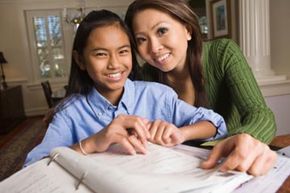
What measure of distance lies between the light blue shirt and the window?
18.2ft

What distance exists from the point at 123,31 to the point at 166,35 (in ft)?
0.58

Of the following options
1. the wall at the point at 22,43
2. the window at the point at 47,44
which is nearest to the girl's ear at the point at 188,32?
the wall at the point at 22,43

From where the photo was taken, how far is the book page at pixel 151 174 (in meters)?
0.40

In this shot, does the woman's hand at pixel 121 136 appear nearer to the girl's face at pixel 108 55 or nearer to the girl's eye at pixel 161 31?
the girl's face at pixel 108 55

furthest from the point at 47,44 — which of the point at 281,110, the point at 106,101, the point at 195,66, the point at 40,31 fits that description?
the point at 106,101

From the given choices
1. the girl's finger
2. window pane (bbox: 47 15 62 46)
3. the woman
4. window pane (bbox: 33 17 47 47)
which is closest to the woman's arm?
the woman

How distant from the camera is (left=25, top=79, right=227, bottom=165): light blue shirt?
88 centimetres

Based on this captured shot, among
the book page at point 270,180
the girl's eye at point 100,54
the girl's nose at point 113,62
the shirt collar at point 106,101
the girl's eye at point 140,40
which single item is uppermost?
the girl's eye at point 140,40

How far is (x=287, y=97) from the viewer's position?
7.48ft

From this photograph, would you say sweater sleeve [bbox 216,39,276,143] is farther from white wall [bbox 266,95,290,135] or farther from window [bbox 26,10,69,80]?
window [bbox 26,10,69,80]

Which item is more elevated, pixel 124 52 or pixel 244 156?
pixel 124 52

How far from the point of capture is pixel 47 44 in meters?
6.18

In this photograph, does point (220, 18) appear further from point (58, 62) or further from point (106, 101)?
point (58, 62)

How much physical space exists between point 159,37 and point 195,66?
242mm
